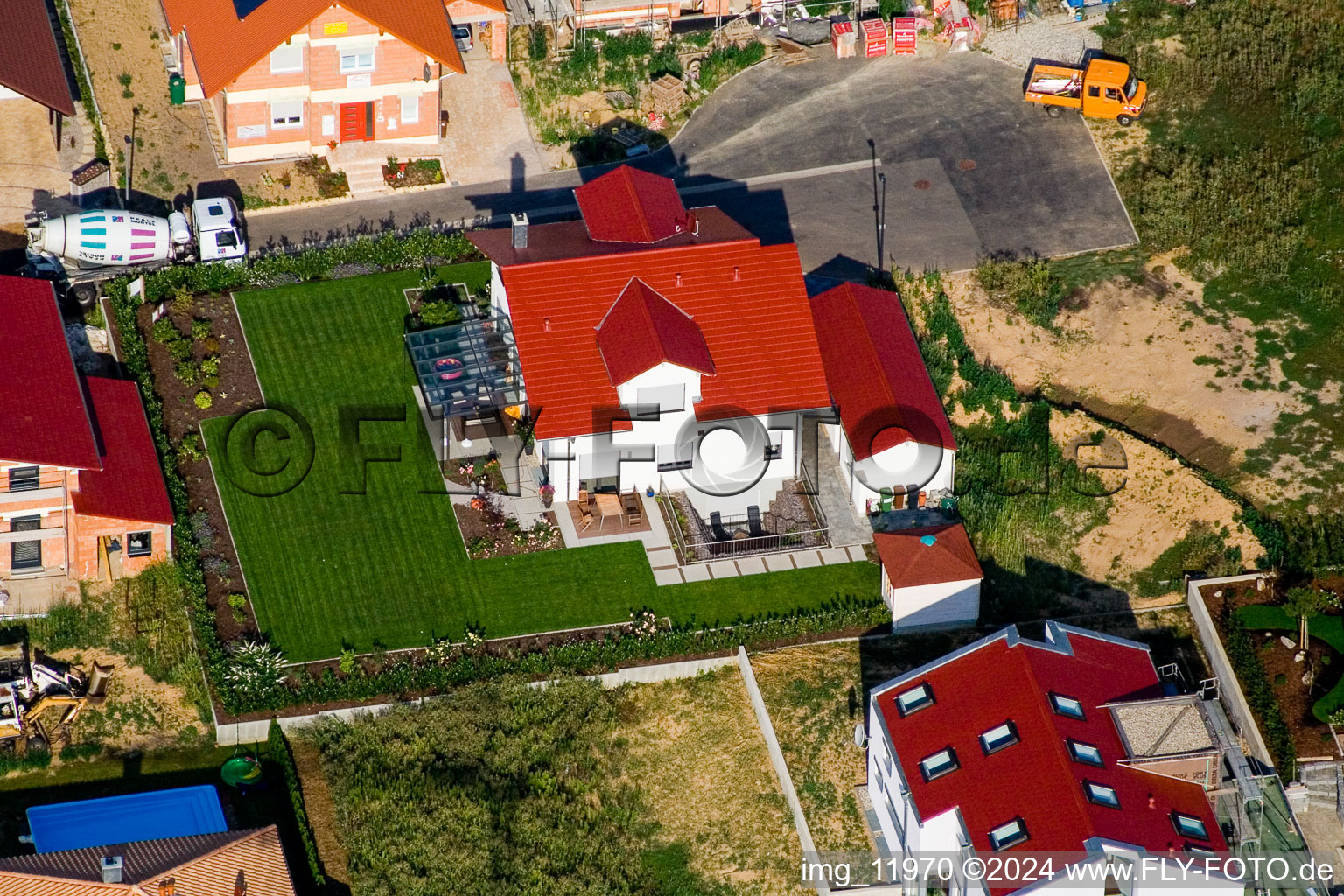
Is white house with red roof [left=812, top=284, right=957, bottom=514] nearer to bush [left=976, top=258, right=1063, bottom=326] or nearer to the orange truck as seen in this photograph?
bush [left=976, top=258, right=1063, bottom=326]

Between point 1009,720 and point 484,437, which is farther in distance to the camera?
point 484,437

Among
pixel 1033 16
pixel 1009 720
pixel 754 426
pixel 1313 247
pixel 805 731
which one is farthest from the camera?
pixel 1033 16

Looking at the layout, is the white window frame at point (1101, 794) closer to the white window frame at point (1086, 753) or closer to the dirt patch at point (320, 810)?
the white window frame at point (1086, 753)

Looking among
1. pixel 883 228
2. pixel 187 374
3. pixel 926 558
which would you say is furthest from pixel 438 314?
pixel 926 558

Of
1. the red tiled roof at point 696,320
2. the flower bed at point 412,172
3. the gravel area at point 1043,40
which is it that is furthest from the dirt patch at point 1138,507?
the flower bed at point 412,172

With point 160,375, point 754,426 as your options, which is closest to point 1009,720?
point 754,426

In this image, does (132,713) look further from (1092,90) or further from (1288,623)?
(1092,90)

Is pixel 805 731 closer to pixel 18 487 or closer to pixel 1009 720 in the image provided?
pixel 1009 720
